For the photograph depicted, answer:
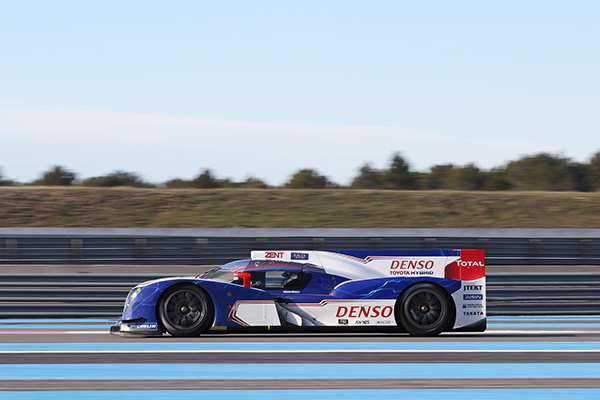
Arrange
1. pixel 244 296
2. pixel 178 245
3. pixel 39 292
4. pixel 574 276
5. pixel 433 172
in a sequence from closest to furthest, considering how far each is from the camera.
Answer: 1. pixel 244 296
2. pixel 39 292
3. pixel 574 276
4. pixel 178 245
5. pixel 433 172

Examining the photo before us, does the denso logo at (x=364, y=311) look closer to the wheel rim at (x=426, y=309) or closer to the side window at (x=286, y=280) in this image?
the wheel rim at (x=426, y=309)

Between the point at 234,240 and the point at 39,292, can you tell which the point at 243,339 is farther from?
the point at 234,240

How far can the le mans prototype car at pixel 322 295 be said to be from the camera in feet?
27.5

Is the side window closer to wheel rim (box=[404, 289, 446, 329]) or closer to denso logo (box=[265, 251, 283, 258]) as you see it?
denso logo (box=[265, 251, 283, 258])

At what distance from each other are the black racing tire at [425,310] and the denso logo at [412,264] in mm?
214

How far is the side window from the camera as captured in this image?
853cm

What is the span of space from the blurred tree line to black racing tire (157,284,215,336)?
25.0 meters

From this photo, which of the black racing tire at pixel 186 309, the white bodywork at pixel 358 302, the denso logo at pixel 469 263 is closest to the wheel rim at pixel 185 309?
the black racing tire at pixel 186 309

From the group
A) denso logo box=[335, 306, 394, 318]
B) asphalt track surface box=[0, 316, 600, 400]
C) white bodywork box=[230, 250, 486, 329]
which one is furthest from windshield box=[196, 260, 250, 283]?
denso logo box=[335, 306, 394, 318]

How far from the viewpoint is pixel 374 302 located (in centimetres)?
852

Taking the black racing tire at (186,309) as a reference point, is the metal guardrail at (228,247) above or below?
above

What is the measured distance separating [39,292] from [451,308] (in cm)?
573

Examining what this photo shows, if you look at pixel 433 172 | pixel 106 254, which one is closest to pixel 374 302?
pixel 106 254
